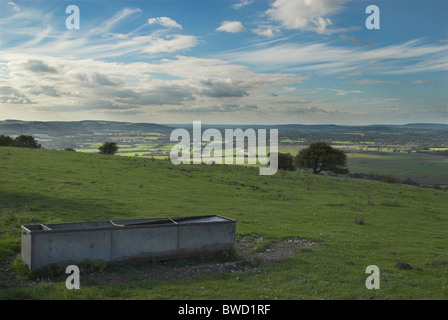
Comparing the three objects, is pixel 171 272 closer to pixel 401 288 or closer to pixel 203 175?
pixel 401 288

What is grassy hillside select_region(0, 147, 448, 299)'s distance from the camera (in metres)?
9.45

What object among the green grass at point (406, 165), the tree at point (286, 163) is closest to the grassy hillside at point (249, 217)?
the tree at point (286, 163)

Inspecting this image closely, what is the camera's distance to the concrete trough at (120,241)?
33.8ft

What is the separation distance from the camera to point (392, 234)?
60.5 ft

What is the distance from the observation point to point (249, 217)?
20906 mm

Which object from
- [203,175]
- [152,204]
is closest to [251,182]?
[203,175]

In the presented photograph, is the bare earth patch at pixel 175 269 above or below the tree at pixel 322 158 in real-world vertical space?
below

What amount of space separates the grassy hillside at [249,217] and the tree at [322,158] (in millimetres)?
19110

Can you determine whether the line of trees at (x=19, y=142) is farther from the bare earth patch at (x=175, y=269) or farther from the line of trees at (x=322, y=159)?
the bare earth patch at (x=175, y=269)

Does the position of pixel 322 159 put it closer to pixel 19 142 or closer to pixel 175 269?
pixel 175 269

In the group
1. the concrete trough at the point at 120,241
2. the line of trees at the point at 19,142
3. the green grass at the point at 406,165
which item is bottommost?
the green grass at the point at 406,165

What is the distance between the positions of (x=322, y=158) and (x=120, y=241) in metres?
55.6

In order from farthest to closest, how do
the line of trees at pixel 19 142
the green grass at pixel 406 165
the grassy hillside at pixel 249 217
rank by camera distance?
the green grass at pixel 406 165
the line of trees at pixel 19 142
the grassy hillside at pixel 249 217
